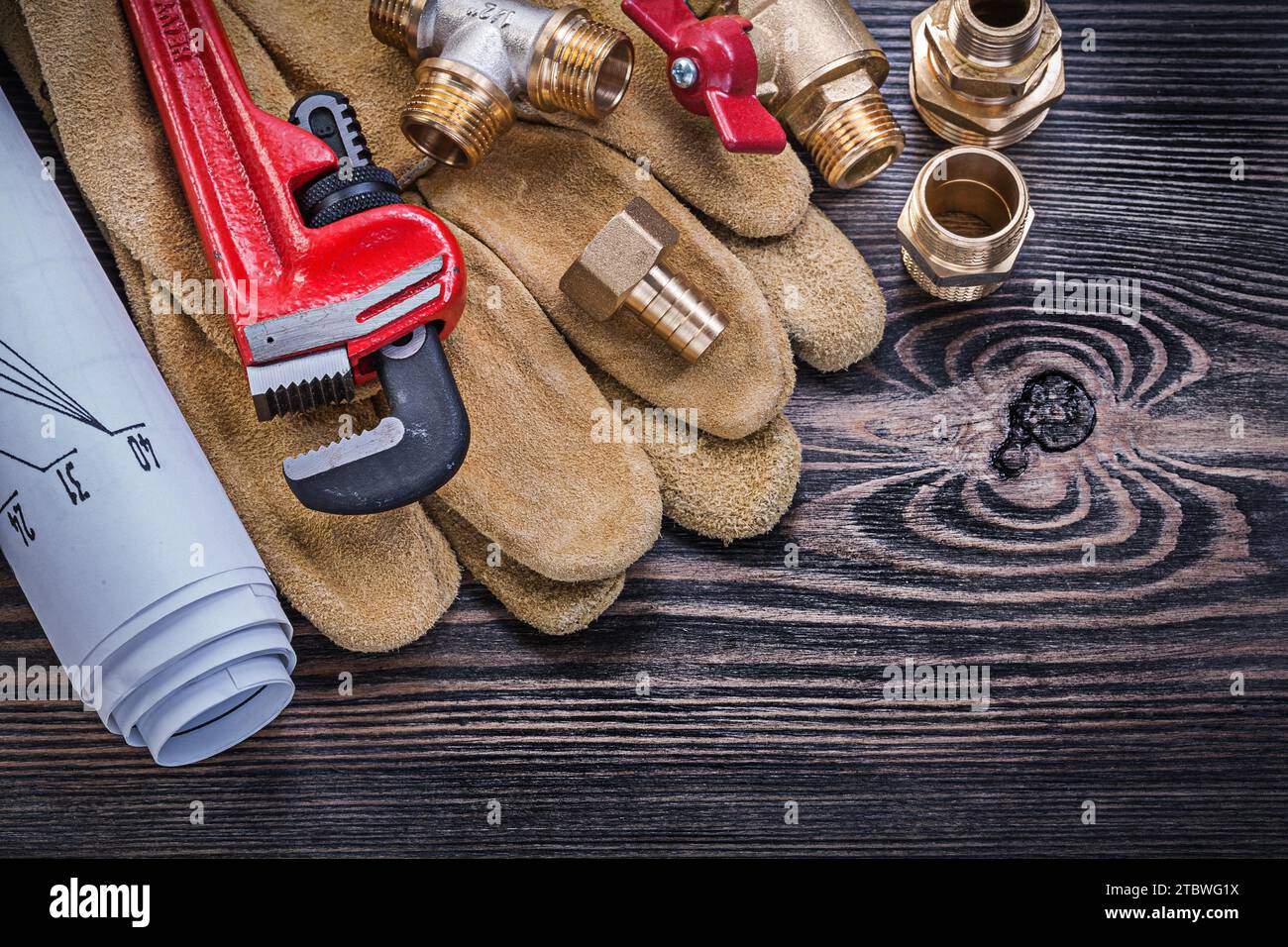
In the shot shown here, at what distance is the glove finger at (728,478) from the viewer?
1.00m

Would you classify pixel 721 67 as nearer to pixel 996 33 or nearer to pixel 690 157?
pixel 690 157

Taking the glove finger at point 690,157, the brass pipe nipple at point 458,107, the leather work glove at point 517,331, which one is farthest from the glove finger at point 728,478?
the brass pipe nipple at point 458,107

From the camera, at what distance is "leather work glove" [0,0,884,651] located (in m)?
0.97

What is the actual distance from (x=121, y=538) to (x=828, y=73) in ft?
2.14

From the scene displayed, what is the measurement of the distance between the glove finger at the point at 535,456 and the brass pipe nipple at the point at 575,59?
142 mm

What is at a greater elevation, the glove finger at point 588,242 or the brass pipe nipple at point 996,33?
the brass pipe nipple at point 996,33

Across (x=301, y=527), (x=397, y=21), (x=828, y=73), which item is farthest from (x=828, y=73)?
(x=301, y=527)

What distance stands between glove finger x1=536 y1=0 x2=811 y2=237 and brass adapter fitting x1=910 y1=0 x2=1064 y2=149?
149 millimetres

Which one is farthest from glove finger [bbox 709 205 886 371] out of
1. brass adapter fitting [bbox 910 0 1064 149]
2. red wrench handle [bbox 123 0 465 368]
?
red wrench handle [bbox 123 0 465 368]

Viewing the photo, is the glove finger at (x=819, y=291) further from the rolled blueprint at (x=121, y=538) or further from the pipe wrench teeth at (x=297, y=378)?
the rolled blueprint at (x=121, y=538)

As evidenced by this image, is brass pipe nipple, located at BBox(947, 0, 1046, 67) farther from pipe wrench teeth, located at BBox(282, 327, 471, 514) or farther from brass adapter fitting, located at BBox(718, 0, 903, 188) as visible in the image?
pipe wrench teeth, located at BBox(282, 327, 471, 514)

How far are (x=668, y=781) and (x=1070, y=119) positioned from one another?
686 mm

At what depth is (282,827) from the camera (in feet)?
3.26

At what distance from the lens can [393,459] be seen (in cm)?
87
